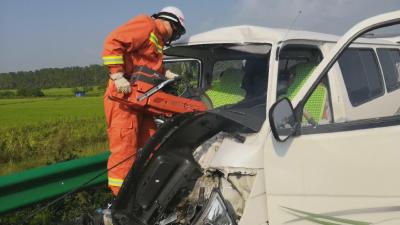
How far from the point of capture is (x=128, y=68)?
15.0 feet

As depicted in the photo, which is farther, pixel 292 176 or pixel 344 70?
pixel 344 70

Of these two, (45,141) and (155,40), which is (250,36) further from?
(45,141)

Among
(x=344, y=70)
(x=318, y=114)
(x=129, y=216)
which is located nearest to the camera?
(x=318, y=114)

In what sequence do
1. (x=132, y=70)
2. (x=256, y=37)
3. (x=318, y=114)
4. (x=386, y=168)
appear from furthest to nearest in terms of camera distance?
(x=132, y=70) < (x=256, y=37) < (x=318, y=114) < (x=386, y=168)

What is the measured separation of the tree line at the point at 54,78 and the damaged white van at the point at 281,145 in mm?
46709

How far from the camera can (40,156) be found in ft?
41.6

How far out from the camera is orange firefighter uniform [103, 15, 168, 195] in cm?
434

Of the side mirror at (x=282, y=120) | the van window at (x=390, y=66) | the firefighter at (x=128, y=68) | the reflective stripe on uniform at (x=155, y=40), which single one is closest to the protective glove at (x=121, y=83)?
the firefighter at (x=128, y=68)

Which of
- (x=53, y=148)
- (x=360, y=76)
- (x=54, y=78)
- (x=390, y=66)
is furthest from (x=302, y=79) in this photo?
(x=54, y=78)

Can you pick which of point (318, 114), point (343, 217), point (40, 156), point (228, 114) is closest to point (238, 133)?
point (228, 114)

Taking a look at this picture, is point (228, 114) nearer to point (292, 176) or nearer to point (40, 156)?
point (292, 176)

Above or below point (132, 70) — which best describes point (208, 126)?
below

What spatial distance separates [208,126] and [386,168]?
1315mm

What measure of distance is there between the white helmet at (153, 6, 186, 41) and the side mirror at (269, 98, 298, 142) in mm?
2141
